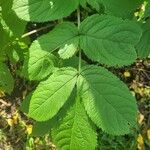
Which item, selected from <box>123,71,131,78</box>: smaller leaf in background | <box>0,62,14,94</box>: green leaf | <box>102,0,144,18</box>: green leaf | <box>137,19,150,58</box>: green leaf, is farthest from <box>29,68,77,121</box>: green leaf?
<box>123,71,131,78</box>: smaller leaf in background

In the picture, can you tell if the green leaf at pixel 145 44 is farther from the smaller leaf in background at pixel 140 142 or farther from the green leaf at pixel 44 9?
the smaller leaf in background at pixel 140 142

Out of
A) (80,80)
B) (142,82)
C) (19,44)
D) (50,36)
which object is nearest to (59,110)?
(80,80)

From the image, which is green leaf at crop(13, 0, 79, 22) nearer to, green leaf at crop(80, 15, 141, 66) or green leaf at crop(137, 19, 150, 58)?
green leaf at crop(80, 15, 141, 66)

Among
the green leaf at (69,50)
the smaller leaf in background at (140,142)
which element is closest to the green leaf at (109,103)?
the green leaf at (69,50)

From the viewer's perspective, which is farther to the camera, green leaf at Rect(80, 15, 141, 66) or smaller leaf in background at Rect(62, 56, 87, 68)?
smaller leaf in background at Rect(62, 56, 87, 68)

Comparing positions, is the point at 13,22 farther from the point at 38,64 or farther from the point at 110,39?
the point at 110,39

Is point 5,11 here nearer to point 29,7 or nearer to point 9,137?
point 29,7

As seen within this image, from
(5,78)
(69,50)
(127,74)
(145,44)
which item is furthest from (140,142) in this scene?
(69,50)
